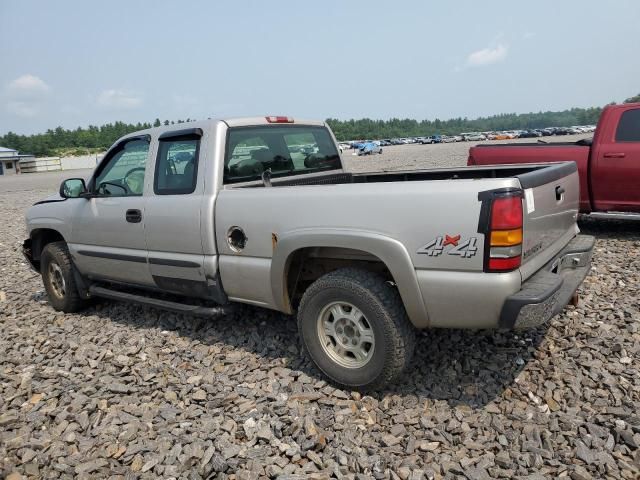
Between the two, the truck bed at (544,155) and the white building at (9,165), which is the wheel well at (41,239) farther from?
the white building at (9,165)

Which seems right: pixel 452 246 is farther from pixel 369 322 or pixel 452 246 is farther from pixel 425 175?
pixel 425 175

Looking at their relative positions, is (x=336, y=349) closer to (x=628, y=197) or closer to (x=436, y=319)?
(x=436, y=319)

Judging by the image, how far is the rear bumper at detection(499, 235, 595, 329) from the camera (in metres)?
2.81

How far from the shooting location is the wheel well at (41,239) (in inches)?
225

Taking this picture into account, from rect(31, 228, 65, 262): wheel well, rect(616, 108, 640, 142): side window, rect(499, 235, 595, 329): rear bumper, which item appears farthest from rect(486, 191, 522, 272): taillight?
rect(616, 108, 640, 142): side window

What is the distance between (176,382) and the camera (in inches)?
152

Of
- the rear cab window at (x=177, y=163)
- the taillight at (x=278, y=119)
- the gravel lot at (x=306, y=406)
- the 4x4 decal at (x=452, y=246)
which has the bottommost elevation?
the gravel lot at (x=306, y=406)

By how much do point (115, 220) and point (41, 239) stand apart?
1.70 meters

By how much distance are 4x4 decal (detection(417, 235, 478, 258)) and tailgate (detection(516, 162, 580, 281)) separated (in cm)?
32

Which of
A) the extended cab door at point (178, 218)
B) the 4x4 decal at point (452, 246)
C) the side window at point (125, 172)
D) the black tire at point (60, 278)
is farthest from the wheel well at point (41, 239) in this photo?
the 4x4 decal at point (452, 246)

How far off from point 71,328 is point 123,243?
1.17 metres

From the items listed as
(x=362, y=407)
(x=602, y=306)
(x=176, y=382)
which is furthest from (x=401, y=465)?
(x=602, y=306)

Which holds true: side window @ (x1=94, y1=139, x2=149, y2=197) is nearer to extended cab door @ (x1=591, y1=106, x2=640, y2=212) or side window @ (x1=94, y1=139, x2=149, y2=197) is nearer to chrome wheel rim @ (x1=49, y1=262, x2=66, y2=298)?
chrome wheel rim @ (x1=49, y1=262, x2=66, y2=298)

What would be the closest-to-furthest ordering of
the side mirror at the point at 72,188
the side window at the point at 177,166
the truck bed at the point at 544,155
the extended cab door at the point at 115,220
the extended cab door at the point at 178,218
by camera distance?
the extended cab door at the point at 178,218
the side window at the point at 177,166
the extended cab door at the point at 115,220
the side mirror at the point at 72,188
the truck bed at the point at 544,155
